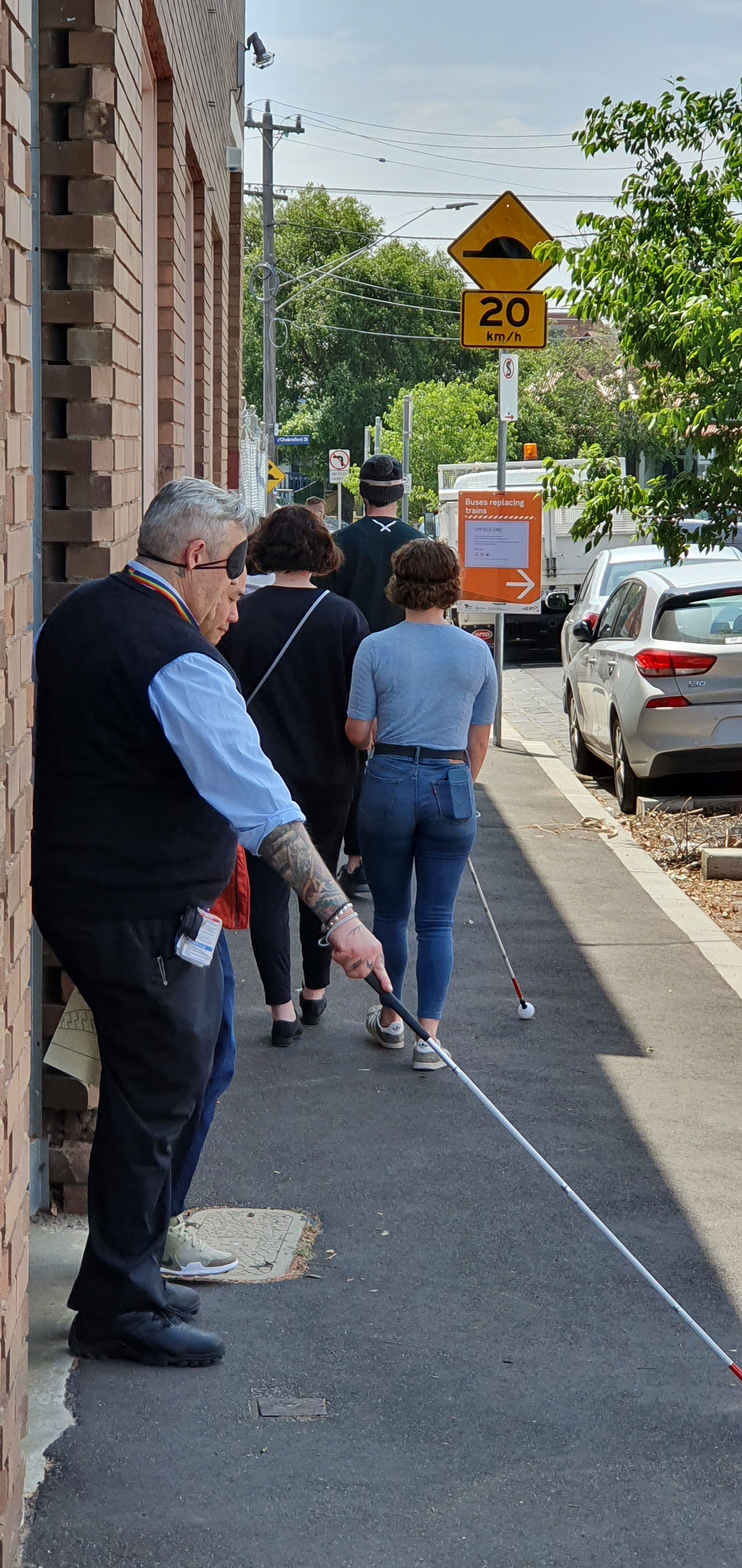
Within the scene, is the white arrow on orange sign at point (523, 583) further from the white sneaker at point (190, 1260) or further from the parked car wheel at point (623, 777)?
the white sneaker at point (190, 1260)

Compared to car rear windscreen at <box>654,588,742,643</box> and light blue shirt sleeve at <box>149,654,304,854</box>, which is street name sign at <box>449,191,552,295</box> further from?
light blue shirt sleeve at <box>149,654,304,854</box>

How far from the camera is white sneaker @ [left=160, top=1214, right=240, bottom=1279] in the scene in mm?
4398

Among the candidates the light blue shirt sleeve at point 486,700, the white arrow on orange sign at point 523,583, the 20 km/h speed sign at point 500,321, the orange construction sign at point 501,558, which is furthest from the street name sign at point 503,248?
the light blue shirt sleeve at point 486,700

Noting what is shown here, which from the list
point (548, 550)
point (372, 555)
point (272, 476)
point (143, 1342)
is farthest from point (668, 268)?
point (272, 476)

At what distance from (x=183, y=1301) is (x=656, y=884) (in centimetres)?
580

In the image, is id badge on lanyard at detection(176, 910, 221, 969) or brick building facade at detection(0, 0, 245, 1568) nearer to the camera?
brick building facade at detection(0, 0, 245, 1568)

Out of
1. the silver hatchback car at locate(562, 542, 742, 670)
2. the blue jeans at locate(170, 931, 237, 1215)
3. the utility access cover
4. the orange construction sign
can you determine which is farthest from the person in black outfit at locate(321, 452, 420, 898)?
the silver hatchback car at locate(562, 542, 742, 670)

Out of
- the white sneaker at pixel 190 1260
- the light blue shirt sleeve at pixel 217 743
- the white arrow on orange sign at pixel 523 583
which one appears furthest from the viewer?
the white arrow on orange sign at pixel 523 583

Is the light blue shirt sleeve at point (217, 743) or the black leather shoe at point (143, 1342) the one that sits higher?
the light blue shirt sleeve at point (217, 743)

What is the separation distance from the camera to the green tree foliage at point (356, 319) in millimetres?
64438

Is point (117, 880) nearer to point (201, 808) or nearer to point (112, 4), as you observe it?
point (201, 808)

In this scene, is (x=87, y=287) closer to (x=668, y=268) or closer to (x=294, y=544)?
(x=294, y=544)

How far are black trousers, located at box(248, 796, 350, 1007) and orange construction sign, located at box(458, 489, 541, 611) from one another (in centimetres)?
680

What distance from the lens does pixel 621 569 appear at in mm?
16078
